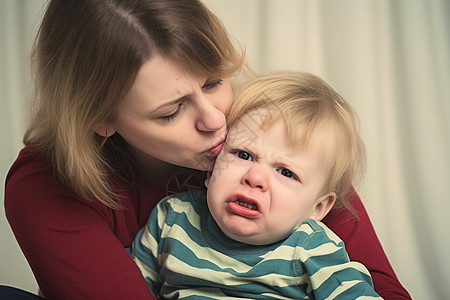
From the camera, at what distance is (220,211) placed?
1.23m

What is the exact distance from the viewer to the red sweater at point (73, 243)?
125cm

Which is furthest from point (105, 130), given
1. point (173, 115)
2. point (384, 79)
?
point (384, 79)

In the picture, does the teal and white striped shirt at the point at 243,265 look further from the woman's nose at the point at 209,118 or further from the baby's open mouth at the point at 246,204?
the woman's nose at the point at 209,118

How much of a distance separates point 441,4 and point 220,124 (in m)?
1.39

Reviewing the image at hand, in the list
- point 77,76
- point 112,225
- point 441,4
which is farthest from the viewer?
point 441,4

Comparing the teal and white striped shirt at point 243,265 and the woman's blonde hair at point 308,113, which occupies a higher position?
the woman's blonde hair at point 308,113

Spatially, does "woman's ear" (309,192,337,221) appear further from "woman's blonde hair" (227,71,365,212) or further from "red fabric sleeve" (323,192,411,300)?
"red fabric sleeve" (323,192,411,300)

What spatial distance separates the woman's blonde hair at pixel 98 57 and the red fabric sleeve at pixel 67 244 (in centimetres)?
6

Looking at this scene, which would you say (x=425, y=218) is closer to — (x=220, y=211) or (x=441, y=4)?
(x=441, y=4)

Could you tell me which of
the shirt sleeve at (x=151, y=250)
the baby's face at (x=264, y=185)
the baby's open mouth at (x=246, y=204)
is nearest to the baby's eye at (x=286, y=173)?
the baby's face at (x=264, y=185)

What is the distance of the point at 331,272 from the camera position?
1.18 m

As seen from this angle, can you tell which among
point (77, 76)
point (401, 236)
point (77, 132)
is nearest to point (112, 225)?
point (77, 132)

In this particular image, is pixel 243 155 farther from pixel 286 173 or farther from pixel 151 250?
pixel 151 250

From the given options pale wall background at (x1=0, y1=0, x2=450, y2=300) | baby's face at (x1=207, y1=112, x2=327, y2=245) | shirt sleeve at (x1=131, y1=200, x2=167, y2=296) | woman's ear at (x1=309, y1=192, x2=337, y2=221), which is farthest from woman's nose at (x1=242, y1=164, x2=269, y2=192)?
pale wall background at (x1=0, y1=0, x2=450, y2=300)
